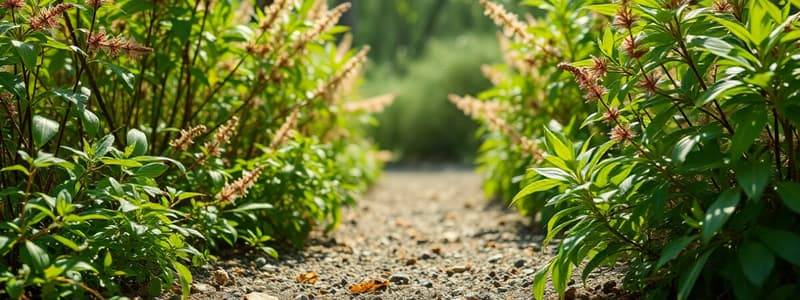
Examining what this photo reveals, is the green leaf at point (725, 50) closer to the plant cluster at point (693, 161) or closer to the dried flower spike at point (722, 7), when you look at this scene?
the plant cluster at point (693, 161)

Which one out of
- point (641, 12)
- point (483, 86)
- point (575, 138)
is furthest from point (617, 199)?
point (483, 86)

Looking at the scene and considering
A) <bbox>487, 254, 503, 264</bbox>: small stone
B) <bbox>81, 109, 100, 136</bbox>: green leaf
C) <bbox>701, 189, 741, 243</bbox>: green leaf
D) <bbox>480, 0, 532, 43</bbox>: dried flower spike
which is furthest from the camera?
<bbox>487, 254, 503, 264</bbox>: small stone

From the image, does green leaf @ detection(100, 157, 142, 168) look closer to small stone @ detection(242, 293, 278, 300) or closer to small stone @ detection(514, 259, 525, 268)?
small stone @ detection(242, 293, 278, 300)

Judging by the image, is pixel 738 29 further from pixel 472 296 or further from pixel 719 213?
pixel 472 296

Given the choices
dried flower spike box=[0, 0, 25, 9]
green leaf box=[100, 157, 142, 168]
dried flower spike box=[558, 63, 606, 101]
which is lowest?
green leaf box=[100, 157, 142, 168]

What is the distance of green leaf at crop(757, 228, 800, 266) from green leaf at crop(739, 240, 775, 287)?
2 cm

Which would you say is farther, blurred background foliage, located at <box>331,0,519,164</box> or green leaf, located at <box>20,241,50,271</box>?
blurred background foliage, located at <box>331,0,519,164</box>

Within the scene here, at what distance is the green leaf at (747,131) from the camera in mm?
2051

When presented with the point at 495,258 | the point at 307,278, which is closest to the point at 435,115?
the point at 495,258

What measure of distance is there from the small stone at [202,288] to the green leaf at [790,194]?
201cm

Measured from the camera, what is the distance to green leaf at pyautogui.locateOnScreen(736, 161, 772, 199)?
1.97 meters

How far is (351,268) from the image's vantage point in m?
3.71

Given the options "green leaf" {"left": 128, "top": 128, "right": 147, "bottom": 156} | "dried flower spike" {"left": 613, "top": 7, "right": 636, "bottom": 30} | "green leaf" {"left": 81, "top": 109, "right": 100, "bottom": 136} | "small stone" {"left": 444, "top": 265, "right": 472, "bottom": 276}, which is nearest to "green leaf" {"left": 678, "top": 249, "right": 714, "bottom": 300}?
"dried flower spike" {"left": 613, "top": 7, "right": 636, "bottom": 30}

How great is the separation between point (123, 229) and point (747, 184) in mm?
1882
